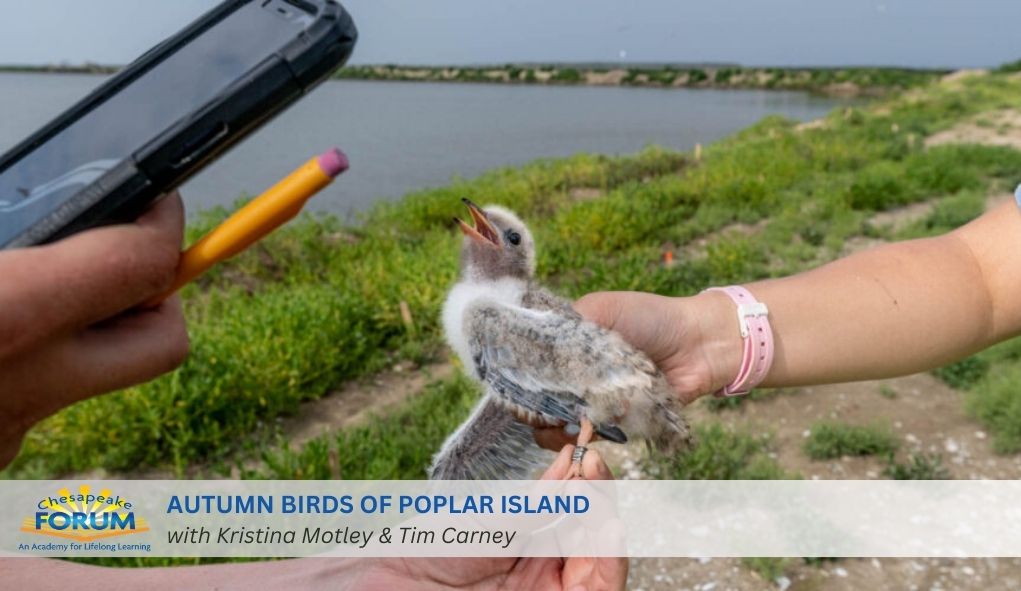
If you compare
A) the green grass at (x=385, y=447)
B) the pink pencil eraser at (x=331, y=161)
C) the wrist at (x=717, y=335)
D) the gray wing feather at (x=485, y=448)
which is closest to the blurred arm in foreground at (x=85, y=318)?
the pink pencil eraser at (x=331, y=161)

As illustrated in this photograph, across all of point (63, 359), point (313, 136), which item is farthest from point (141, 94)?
point (313, 136)

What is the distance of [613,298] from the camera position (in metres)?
2.79

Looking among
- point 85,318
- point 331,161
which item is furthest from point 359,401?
point 331,161

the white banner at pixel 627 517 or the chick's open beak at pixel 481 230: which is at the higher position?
the chick's open beak at pixel 481 230

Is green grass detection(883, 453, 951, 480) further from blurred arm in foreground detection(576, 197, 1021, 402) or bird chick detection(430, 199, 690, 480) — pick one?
bird chick detection(430, 199, 690, 480)

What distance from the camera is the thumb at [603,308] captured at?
2.71 m

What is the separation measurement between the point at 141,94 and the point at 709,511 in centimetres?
417

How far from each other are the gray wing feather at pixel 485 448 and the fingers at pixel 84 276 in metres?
1.17

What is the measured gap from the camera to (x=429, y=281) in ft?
25.2

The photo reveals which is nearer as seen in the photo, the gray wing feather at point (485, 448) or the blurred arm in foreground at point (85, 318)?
the blurred arm in foreground at point (85, 318)

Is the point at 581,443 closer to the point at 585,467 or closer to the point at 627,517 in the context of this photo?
the point at 585,467

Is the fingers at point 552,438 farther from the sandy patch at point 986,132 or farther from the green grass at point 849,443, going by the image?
the sandy patch at point 986,132

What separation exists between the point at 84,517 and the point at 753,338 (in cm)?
355

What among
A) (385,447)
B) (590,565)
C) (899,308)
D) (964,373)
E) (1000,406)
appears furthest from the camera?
(964,373)
